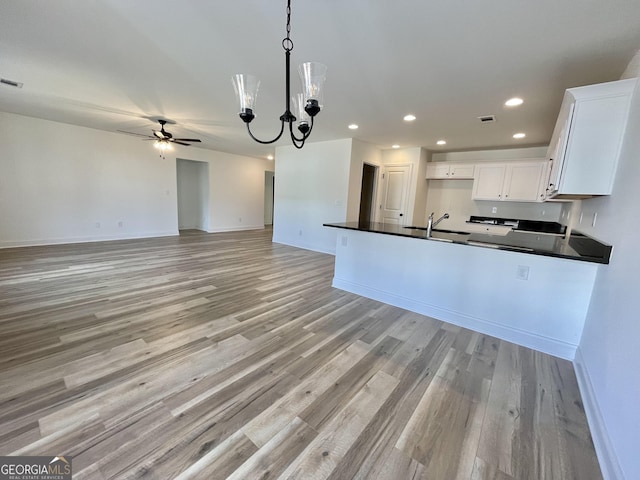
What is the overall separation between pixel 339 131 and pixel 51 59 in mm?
3745

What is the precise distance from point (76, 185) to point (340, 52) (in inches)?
250

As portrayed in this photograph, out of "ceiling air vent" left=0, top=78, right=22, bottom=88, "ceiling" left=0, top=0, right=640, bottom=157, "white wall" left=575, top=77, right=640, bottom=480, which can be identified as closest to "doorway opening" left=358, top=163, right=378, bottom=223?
"ceiling" left=0, top=0, right=640, bottom=157

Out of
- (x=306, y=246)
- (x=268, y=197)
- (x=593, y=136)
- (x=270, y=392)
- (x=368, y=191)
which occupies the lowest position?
(x=270, y=392)

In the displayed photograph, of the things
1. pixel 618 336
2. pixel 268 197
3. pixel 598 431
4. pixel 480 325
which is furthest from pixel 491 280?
pixel 268 197

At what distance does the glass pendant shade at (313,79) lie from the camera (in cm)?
159

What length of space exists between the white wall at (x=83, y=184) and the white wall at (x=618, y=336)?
26.5ft

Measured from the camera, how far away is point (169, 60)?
2455 millimetres

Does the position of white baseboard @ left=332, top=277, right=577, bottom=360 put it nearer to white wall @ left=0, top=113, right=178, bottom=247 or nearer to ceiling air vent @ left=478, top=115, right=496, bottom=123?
ceiling air vent @ left=478, top=115, right=496, bottom=123

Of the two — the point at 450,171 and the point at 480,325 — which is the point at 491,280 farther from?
the point at 450,171

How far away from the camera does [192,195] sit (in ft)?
27.5

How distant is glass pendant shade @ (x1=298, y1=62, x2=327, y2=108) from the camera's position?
1.59m

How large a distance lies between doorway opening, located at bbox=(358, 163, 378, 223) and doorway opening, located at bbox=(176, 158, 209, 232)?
15.4ft

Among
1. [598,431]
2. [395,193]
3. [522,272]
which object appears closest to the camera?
[598,431]

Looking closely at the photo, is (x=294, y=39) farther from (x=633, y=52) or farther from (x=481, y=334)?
(x=481, y=334)
